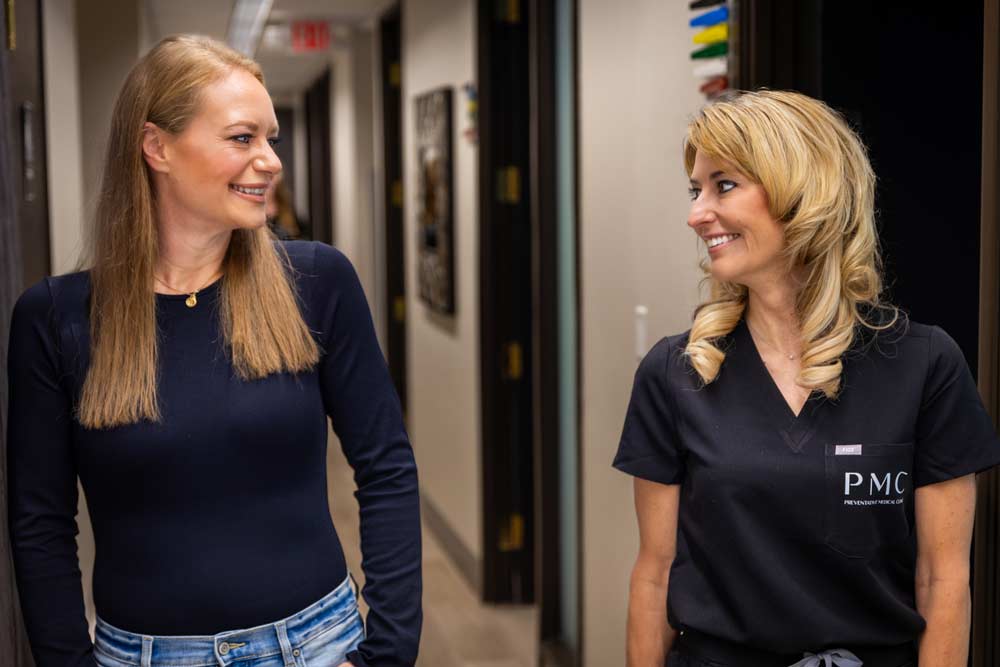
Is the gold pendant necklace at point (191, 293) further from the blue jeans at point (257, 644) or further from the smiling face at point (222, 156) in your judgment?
the blue jeans at point (257, 644)

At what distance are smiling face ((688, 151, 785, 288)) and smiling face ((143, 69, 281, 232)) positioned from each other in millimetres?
566

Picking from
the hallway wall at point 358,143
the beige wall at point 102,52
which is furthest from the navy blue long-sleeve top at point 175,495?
the hallway wall at point 358,143

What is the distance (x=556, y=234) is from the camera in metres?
3.86

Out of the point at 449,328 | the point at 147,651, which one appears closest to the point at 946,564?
the point at 147,651

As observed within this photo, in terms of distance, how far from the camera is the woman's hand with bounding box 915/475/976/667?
4.87ft

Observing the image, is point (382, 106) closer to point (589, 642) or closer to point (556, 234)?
point (556, 234)

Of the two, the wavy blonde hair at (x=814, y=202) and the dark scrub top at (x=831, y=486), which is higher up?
the wavy blonde hair at (x=814, y=202)

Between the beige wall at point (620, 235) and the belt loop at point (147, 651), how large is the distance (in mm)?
1351

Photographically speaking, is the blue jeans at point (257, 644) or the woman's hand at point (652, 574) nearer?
the blue jeans at point (257, 644)

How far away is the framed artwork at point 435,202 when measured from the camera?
4.94 meters

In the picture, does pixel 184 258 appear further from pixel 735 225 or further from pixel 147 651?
pixel 735 225

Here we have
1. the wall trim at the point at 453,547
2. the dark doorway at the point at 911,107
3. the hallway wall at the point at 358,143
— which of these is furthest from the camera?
the hallway wall at the point at 358,143

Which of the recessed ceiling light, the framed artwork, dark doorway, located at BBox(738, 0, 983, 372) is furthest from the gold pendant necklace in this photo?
the recessed ceiling light

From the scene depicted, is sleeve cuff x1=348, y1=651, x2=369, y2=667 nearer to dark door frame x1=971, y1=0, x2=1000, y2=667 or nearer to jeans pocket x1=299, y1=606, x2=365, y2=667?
jeans pocket x1=299, y1=606, x2=365, y2=667
